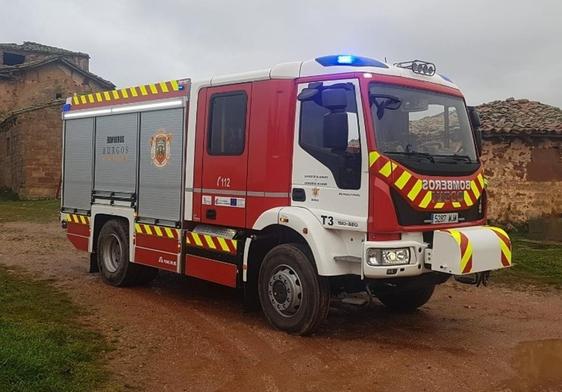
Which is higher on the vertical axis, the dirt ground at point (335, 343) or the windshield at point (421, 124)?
the windshield at point (421, 124)

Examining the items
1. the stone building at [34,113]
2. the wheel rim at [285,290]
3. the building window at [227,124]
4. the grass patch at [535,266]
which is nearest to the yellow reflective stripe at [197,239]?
the building window at [227,124]

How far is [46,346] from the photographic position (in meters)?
5.47

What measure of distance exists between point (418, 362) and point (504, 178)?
38.4 ft

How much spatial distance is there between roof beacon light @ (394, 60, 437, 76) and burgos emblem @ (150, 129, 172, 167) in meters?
3.19

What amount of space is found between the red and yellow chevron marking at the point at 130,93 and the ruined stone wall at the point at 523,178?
35.7 ft

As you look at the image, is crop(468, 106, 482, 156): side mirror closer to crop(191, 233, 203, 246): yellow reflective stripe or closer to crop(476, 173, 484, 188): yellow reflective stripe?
crop(476, 173, 484, 188): yellow reflective stripe

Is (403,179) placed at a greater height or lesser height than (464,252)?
greater

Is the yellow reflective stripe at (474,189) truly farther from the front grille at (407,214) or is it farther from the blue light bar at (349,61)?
the blue light bar at (349,61)

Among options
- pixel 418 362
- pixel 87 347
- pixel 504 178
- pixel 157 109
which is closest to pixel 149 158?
pixel 157 109

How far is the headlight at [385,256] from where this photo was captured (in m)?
5.78

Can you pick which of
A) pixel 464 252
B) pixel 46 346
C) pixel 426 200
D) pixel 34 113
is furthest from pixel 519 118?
pixel 34 113

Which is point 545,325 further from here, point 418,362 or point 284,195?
point 284,195

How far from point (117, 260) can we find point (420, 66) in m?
5.29

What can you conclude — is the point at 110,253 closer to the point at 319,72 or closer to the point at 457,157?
the point at 319,72
